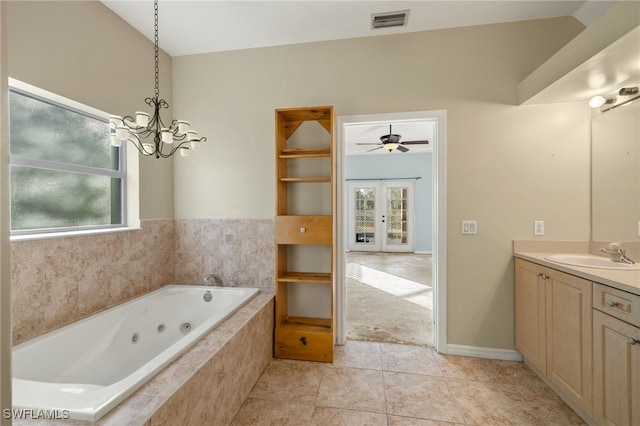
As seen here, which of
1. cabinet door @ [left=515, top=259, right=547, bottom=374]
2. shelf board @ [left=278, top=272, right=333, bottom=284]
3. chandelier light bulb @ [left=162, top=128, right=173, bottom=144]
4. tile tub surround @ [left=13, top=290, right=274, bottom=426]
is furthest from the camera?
shelf board @ [left=278, top=272, right=333, bottom=284]

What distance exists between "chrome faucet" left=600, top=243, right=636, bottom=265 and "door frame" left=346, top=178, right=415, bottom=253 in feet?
18.0

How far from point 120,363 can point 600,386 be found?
2958 millimetres

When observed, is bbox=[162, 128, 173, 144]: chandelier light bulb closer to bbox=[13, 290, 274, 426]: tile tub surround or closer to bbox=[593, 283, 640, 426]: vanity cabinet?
bbox=[13, 290, 274, 426]: tile tub surround

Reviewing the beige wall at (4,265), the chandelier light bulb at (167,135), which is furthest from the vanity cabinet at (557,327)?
the chandelier light bulb at (167,135)

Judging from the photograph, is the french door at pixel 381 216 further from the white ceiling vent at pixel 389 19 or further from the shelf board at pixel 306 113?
the white ceiling vent at pixel 389 19

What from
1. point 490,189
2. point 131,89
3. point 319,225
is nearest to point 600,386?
point 490,189

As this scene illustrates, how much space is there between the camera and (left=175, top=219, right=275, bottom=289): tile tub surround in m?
2.73

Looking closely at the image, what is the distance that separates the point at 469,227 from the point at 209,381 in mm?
2248

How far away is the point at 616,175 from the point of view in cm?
205

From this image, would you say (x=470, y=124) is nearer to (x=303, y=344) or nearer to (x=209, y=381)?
(x=303, y=344)

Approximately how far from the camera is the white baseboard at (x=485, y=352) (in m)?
2.37

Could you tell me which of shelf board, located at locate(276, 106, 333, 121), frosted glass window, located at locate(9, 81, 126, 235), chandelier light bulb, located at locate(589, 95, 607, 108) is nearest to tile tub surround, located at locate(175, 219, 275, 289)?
frosted glass window, located at locate(9, 81, 126, 235)

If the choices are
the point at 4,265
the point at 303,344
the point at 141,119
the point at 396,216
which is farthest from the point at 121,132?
the point at 396,216

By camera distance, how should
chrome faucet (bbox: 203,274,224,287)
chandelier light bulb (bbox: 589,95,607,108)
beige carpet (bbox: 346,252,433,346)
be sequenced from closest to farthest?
1. chandelier light bulb (bbox: 589,95,607,108)
2. chrome faucet (bbox: 203,274,224,287)
3. beige carpet (bbox: 346,252,433,346)
